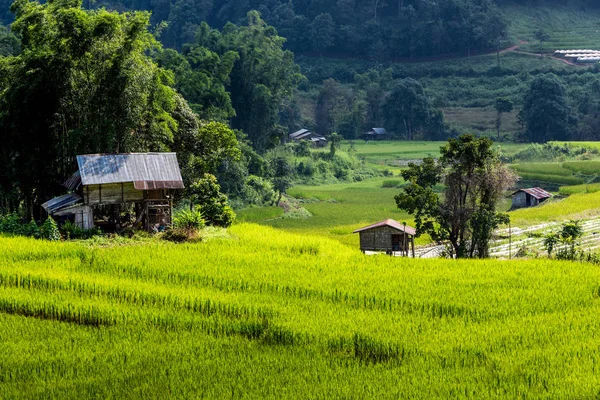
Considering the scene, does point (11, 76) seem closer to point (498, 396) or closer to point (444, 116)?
point (498, 396)

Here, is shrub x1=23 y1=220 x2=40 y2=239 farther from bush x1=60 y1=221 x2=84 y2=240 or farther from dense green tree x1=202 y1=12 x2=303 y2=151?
dense green tree x1=202 y1=12 x2=303 y2=151

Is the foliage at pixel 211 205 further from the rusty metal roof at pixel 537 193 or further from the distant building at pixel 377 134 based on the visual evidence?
the distant building at pixel 377 134

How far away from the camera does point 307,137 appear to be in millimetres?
61281

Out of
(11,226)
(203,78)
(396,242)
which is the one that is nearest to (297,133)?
(203,78)

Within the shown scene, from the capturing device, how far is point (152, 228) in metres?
20.7

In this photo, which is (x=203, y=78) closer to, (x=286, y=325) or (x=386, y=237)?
(x=386, y=237)

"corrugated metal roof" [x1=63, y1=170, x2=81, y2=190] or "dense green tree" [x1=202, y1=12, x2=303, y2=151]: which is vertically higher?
"dense green tree" [x1=202, y1=12, x2=303, y2=151]

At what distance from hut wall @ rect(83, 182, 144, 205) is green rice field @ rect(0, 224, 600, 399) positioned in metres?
1.98

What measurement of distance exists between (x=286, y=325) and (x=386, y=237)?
34.2 ft

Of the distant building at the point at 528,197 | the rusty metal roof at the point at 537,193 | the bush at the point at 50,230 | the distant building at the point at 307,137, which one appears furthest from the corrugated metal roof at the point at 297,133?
the bush at the point at 50,230

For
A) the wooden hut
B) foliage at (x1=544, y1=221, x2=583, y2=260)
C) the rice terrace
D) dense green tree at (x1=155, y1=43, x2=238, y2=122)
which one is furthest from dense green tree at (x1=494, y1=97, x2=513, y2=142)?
the wooden hut

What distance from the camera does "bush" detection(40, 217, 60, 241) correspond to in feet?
62.5

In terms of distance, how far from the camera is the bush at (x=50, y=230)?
62.5 feet

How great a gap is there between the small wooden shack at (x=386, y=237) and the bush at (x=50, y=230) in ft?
26.0
